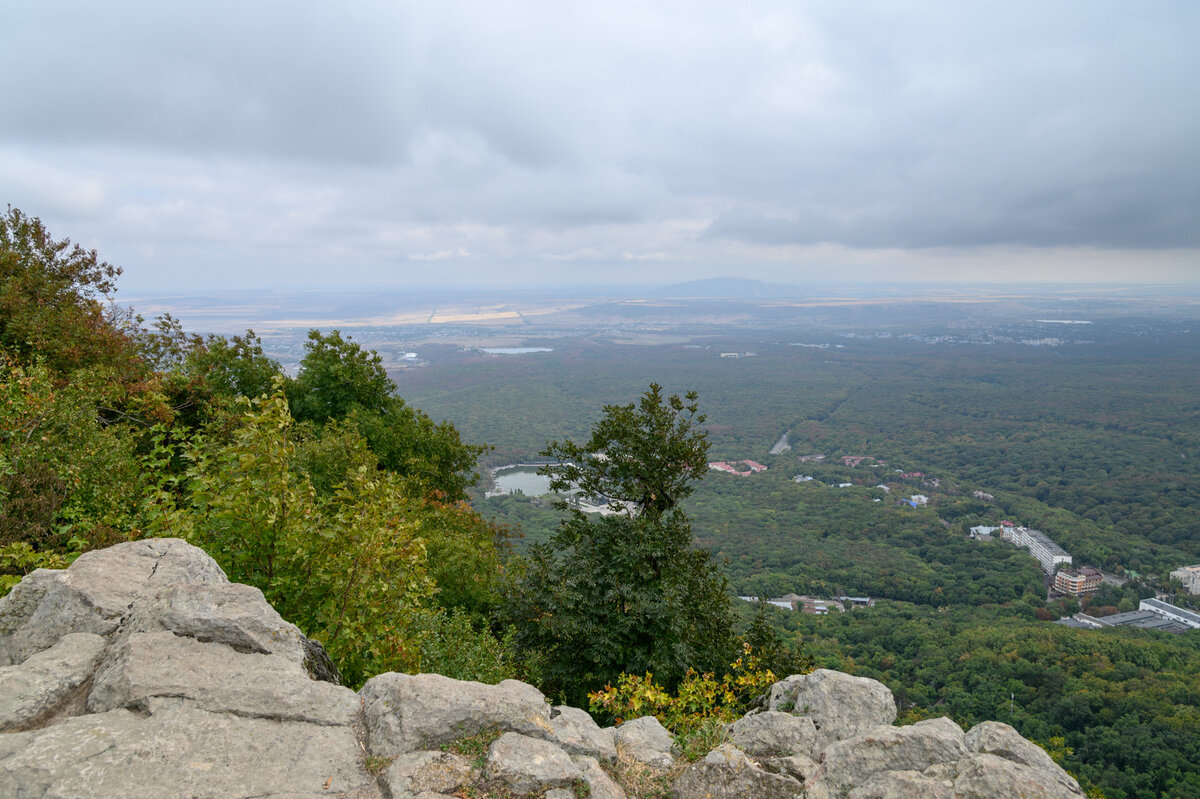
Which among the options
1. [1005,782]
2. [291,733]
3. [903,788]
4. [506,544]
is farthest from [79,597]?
[506,544]

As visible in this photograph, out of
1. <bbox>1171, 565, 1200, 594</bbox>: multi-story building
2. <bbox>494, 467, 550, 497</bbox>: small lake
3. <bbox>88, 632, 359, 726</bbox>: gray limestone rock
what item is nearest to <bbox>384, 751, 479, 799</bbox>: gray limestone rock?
<bbox>88, 632, 359, 726</bbox>: gray limestone rock

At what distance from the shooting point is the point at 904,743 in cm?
512

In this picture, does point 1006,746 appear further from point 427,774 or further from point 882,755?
point 427,774

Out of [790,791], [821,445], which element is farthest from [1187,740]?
[821,445]

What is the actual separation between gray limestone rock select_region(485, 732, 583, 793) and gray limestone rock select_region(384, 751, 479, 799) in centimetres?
21

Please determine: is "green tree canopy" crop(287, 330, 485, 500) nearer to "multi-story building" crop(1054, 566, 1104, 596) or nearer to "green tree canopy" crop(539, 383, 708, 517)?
"green tree canopy" crop(539, 383, 708, 517)

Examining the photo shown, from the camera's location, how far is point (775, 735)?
19.4 feet

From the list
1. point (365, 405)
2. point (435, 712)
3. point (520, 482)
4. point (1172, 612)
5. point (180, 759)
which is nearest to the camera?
point (180, 759)

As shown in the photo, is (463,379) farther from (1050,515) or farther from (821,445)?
(1050,515)

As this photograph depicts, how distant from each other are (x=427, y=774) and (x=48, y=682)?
318 centimetres

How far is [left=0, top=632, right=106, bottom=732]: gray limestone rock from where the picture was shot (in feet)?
14.0

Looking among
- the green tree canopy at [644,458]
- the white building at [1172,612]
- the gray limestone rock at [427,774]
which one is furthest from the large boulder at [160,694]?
the white building at [1172,612]

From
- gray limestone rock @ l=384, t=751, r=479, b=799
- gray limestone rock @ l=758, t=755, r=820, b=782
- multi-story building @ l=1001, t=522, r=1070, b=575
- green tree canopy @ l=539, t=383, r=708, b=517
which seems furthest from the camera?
multi-story building @ l=1001, t=522, r=1070, b=575

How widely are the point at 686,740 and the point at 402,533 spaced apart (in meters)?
4.21
